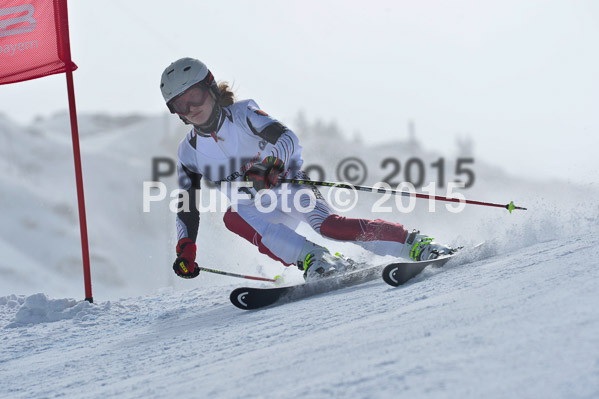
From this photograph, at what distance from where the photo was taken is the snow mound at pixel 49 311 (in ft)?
15.5

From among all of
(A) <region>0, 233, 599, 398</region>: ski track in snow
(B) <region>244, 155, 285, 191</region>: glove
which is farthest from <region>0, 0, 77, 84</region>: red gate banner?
(A) <region>0, 233, 599, 398</region>: ski track in snow

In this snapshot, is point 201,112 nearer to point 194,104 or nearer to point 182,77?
point 194,104

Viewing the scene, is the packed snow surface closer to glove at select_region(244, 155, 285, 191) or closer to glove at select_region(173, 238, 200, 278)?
glove at select_region(173, 238, 200, 278)

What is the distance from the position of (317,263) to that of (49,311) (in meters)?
2.23

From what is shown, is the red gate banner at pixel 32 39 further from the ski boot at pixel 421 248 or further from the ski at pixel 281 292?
the ski boot at pixel 421 248

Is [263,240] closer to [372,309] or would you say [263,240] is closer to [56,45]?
[372,309]

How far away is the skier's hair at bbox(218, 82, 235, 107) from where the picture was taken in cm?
456

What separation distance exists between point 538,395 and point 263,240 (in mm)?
3218

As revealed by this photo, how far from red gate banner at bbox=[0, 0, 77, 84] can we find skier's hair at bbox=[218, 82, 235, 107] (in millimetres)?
1951

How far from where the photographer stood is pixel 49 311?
4.82 metres

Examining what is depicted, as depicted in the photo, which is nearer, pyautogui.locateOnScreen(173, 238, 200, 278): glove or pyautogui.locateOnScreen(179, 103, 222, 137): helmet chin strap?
pyautogui.locateOnScreen(179, 103, 222, 137): helmet chin strap

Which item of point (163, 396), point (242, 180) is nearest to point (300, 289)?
point (242, 180)

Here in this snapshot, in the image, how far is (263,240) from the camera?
4602 mm

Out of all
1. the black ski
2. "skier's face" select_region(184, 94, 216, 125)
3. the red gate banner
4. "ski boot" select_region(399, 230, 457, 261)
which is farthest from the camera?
the red gate banner
